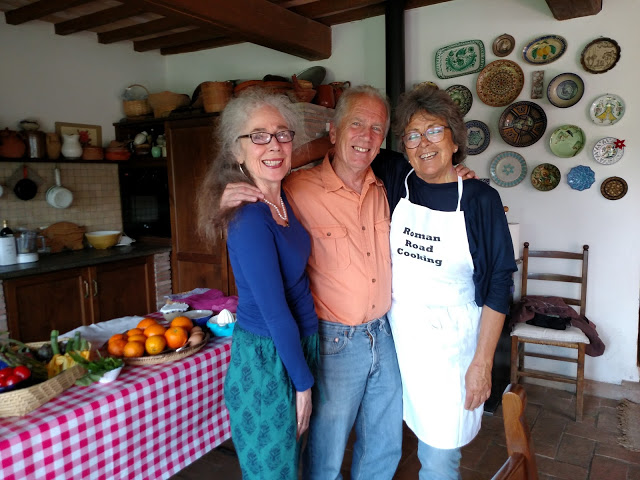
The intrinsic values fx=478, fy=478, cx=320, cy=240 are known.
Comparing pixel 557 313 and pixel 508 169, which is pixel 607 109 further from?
pixel 557 313

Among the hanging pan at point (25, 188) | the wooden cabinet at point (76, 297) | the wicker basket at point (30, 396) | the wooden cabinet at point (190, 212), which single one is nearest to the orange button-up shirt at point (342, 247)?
the wicker basket at point (30, 396)

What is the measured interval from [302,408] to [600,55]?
2.97 m

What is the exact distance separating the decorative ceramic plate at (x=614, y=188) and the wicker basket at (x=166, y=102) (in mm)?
Result: 3295

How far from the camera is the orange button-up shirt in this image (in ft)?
4.95

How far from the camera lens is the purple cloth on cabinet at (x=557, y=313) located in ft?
9.70

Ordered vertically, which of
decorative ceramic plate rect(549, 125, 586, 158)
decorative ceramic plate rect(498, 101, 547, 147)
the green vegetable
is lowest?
the green vegetable

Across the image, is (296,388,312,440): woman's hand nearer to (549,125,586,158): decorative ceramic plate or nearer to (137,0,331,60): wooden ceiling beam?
(137,0,331,60): wooden ceiling beam

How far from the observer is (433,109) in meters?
1.57

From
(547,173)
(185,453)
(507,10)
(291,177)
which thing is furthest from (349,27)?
(185,453)

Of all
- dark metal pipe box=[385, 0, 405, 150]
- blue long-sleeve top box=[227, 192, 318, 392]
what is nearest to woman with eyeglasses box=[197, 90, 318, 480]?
blue long-sleeve top box=[227, 192, 318, 392]

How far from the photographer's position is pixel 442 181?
1.61m

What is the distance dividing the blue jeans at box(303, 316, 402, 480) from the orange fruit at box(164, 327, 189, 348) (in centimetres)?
58

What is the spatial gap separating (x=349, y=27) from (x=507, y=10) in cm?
121

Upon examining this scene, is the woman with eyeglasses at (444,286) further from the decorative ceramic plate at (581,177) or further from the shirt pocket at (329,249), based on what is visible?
the decorative ceramic plate at (581,177)
